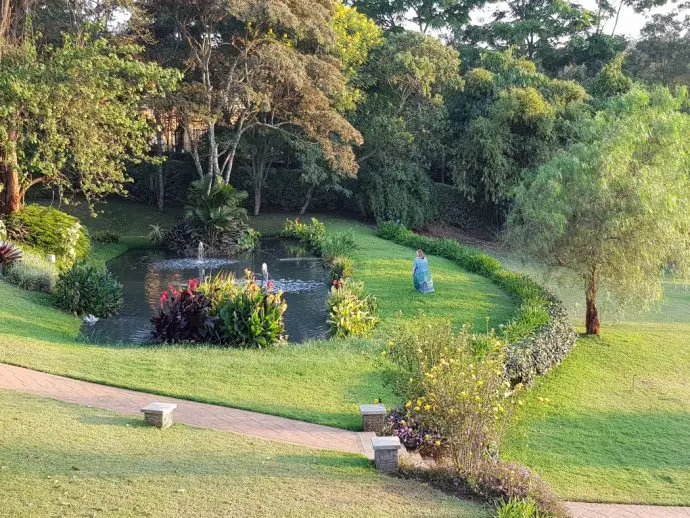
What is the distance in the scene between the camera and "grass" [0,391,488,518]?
514cm

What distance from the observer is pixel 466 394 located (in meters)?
6.32

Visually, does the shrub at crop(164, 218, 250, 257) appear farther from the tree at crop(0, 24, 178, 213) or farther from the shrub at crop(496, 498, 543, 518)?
the shrub at crop(496, 498, 543, 518)

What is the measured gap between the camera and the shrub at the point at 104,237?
24.9m

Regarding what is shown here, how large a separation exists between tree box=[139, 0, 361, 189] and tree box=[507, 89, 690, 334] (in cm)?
1250

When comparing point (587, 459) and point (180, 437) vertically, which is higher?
point (180, 437)

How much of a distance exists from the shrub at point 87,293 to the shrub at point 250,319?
12.2ft

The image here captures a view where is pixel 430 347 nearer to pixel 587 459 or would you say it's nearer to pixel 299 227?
pixel 587 459

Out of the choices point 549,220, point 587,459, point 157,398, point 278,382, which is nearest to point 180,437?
point 157,398

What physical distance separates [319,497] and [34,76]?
14329 mm

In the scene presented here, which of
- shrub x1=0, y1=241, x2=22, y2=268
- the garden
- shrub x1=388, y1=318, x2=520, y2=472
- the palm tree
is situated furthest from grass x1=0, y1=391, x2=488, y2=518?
the palm tree

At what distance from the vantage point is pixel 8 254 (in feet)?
51.2

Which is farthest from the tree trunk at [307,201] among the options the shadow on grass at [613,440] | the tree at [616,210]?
the shadow on grass at [613,440]

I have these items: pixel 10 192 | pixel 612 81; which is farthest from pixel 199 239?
pixel 612 81

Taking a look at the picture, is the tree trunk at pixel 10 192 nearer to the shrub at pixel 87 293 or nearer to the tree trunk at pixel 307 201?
the shrub at pixel 87 293
